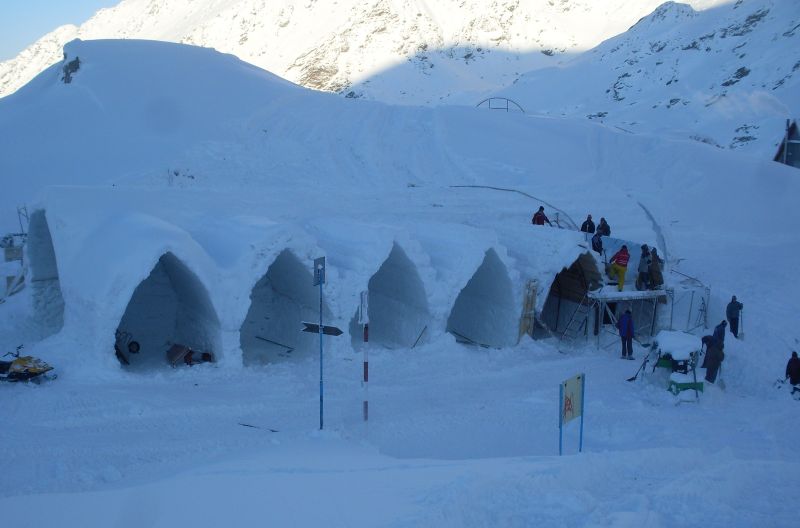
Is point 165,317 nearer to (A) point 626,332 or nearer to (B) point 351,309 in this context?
(B) point 351,309

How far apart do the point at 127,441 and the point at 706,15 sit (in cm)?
5279

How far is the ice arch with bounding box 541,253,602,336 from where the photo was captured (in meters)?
14.9

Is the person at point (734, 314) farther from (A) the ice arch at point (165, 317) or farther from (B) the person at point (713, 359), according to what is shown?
(A) the ice arch at point (165, 317)

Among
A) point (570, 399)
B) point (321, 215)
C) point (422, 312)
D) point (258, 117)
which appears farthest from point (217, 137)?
point (570, 399)

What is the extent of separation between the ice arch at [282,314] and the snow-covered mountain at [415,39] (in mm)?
45452

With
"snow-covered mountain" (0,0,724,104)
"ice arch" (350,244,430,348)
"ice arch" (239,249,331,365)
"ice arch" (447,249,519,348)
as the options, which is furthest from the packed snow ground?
"snow-covered mountain" (0,0,724,104)

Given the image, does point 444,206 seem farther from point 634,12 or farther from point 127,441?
point 634,12

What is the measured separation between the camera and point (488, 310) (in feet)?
48.3

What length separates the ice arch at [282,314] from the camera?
42.3 ft

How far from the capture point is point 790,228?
65.7 ft

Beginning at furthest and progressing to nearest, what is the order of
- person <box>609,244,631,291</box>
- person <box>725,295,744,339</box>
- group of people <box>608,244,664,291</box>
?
group of people <box>608,244,664,291</box>
person <box>609,244,631,291</box>
person <box>725,295,744,339</box>

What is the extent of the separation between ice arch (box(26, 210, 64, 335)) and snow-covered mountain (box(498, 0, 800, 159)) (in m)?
28.3

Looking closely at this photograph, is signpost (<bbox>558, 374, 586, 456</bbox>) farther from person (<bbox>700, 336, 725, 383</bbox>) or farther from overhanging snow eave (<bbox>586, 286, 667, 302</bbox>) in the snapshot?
overhanging snow eave (<bbox>586, 286, 667, 302</bbox>)

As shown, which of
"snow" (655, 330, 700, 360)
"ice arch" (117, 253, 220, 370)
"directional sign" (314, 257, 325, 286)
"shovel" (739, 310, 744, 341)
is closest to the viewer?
"directional sign" (314, 257, 325, 286)
